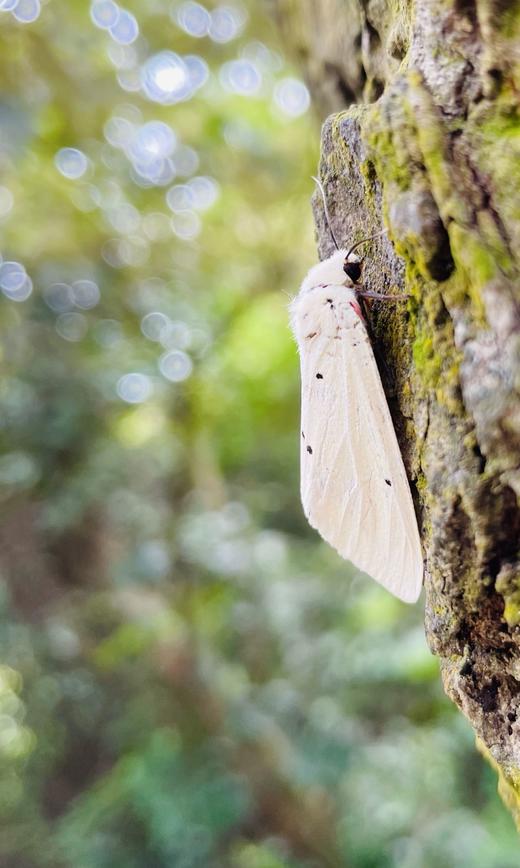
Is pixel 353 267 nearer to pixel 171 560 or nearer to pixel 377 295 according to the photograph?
pixel 377 295

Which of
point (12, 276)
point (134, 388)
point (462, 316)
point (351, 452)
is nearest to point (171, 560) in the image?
point (134, 388)

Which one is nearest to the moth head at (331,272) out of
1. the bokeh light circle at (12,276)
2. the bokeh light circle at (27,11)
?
the bokeh light circle at (27,11)

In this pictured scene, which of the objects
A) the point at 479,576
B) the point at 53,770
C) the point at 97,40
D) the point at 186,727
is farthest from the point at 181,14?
the point at 53,770

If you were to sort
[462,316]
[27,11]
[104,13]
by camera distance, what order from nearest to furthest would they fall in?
[462,316]
[27,11]
[104,13]

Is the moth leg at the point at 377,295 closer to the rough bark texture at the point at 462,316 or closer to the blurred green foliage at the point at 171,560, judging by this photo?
the rough bark texture at the point at 462,316

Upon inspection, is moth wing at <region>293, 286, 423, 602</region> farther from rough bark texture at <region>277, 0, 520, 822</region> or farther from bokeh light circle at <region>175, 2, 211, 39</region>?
bokeh light circle at <region>175, 2, 211, 39</region>
